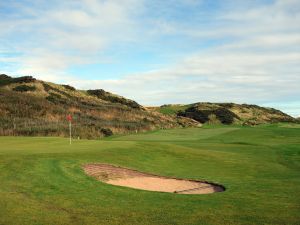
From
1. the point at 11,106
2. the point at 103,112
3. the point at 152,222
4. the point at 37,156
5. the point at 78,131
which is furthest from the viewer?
the point at 103,112

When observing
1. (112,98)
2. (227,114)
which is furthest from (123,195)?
(227,114)

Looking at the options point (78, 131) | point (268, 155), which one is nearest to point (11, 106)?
point (78, 131)

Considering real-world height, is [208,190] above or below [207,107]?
below

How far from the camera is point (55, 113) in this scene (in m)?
58.5

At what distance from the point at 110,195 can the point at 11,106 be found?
1845 inches

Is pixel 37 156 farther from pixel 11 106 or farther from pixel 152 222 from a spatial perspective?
pixel 11 106

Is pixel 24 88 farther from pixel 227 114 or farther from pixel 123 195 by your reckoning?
pixel 123 195

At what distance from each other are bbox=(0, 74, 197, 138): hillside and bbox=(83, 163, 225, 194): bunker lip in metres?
25.4

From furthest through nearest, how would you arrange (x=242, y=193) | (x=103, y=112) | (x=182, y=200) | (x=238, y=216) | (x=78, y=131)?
(x=103, y=112) < (x=78, y=131) < (x=242, y=193) < (x=182, y=200) < (x=238, y=216)

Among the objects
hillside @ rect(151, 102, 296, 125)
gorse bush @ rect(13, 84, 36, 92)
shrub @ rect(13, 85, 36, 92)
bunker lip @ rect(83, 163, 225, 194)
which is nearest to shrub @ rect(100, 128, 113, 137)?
shrub @ rect(13, 85, 36, 92)

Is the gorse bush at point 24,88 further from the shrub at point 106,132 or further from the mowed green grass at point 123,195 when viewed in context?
the mowed green grass at point 123,195

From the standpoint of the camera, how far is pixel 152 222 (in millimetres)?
9258

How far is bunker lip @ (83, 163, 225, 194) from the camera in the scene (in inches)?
607

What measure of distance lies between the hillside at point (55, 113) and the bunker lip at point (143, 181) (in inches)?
1000
